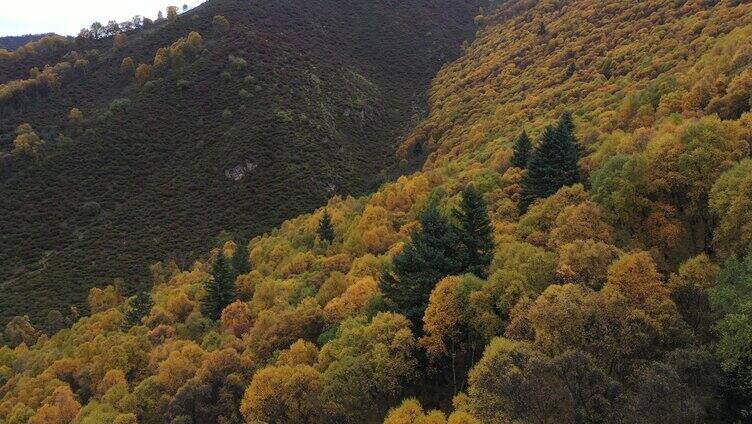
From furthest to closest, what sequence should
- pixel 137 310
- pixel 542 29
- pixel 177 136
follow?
pixel 542 29
pixel 177 136
pixel 137 310

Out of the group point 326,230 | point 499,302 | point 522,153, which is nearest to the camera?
point 499,302

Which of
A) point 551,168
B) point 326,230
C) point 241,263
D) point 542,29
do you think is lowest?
point 326,230

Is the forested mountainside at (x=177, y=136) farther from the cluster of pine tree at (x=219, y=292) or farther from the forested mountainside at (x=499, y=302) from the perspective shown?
the cluster of pine tree at (x=219, y=292)

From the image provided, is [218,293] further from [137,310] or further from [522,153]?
[522,153]

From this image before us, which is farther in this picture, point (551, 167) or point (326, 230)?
point (326, 230)

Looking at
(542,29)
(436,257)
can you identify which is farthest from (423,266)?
(542,29)

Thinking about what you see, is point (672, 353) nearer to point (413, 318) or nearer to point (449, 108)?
point (413, 318)

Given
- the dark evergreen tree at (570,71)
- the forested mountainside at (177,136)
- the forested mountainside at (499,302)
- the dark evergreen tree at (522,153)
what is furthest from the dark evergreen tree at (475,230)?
the dark evergreen tree at (570,71)
